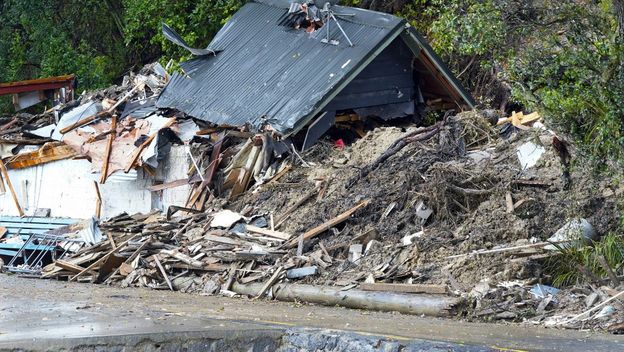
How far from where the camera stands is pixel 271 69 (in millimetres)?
21516

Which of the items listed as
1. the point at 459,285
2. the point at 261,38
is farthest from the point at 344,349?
the point at 261,38

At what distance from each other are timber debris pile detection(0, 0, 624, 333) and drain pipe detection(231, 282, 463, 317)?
3cm

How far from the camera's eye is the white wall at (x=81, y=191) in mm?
20891

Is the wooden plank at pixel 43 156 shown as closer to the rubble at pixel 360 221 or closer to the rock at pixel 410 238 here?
the rubble at pixel 360 221

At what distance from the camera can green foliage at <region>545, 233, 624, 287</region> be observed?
13.7m

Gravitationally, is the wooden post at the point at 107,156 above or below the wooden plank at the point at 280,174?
below

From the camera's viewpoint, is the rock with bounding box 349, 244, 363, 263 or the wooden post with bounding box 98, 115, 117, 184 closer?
the rock with bounding box 349, 244, 363, 263

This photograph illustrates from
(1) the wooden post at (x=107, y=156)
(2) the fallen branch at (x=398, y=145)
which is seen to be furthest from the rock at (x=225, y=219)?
(1) the wooden post at (x=107, y=156)

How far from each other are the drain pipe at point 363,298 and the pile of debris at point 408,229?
0.13m

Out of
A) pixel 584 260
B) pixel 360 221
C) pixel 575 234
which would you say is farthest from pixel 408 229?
pixel 584 260

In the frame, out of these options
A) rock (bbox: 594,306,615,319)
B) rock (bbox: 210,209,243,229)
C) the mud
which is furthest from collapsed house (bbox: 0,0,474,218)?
rock (bbox: 594,306,615,319)

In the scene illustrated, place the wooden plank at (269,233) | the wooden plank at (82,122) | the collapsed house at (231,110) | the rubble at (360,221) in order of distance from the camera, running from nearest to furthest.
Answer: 1. the rubble at (360,221)
2. the wooden plank at (269,233)
3. the collapsed house at (231,110)
4. the wooden plank at (82,122)

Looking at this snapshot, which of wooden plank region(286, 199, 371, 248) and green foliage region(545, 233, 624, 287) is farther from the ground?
green foliage region(545, 233, 624, 287)

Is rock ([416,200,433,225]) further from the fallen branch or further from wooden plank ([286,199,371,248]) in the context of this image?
the fallen branch
